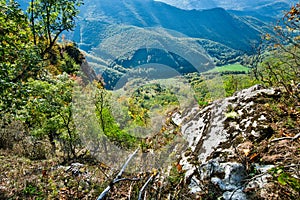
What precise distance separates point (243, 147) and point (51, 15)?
744cm

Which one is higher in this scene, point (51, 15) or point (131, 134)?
point (51, 15)

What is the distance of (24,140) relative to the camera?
10.2 m

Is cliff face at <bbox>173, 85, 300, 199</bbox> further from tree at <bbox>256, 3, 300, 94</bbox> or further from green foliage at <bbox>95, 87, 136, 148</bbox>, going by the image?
green foliage at <bbox>95, 87, 136, 148</bbox>

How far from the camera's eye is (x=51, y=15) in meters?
7.94

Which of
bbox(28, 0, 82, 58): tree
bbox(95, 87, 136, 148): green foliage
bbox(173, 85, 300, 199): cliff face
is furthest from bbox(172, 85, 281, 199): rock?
bbox(95, 87, 136, 148): green foliage

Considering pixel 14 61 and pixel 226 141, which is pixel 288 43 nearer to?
pixel 226 141

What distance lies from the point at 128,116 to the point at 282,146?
1059 cm

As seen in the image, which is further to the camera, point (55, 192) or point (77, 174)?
point (77, 174)

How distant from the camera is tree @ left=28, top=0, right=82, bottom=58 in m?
7.67

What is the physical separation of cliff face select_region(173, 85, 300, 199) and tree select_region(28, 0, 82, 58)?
228 inches

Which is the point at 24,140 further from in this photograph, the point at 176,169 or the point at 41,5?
the point at 176,169

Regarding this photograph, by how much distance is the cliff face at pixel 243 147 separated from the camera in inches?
114

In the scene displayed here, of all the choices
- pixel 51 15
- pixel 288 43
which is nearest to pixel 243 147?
pixel 288 43

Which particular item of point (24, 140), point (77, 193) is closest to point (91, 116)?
point (24, 140)
